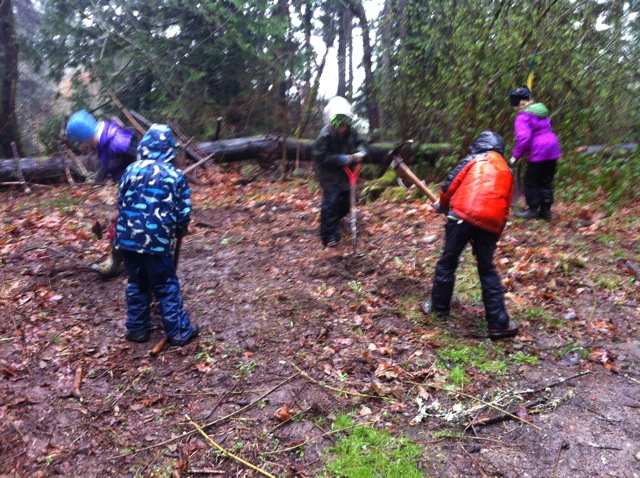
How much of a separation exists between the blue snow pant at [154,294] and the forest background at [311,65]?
260 inches

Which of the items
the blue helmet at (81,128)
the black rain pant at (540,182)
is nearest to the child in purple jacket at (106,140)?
the blue helmet at (81,128)

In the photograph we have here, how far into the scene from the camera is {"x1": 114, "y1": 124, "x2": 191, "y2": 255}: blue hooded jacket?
4.14 meters

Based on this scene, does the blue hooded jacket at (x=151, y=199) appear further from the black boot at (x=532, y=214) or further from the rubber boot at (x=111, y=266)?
the black boot at (x=532, y=214)

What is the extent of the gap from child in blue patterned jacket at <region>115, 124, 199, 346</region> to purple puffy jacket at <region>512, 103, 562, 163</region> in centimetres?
498

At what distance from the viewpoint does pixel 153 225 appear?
4.15 m

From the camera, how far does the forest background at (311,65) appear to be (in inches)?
332

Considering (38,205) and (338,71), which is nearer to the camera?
(38,205)

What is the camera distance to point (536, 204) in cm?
741

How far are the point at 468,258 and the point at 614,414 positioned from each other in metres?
3.00

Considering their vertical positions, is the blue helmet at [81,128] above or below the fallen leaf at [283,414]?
above

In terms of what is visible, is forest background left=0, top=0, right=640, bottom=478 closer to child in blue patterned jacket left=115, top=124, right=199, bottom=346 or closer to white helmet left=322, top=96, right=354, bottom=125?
child in blue patterned jacket left=115, top=124, right=199, bottom=346

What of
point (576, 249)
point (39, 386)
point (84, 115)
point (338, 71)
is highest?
point (338, 71)

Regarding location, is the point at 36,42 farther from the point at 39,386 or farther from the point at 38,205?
the point at 39,386

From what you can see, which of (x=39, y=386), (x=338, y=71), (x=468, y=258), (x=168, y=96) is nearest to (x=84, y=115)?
(x=39, y=386)
